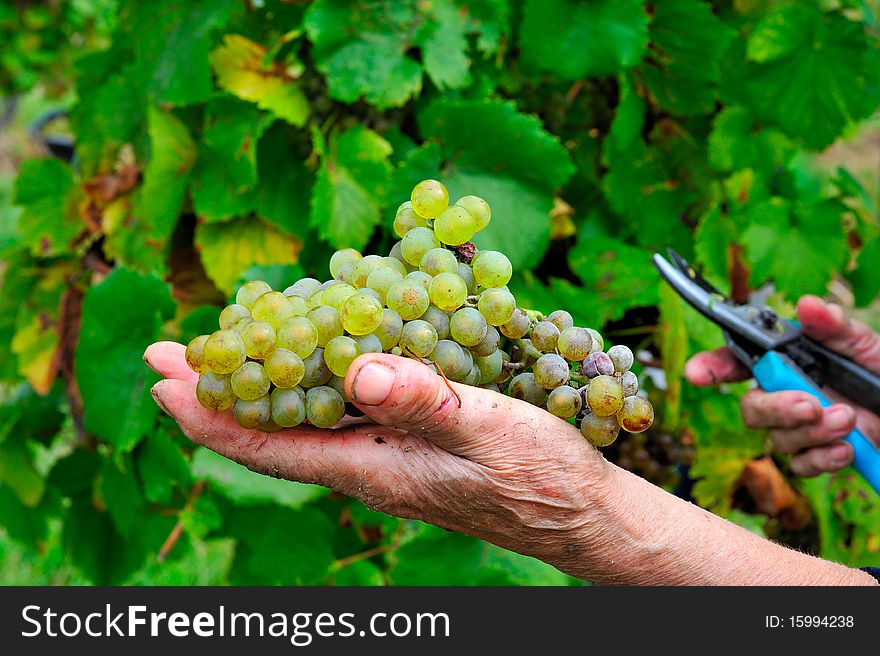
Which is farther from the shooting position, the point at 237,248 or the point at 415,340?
the point at 237,248

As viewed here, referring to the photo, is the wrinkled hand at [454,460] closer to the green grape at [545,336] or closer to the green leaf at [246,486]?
the green grape at [545,336]

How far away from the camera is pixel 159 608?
892 mm

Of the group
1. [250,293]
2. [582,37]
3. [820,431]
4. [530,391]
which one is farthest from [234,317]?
[820,431]

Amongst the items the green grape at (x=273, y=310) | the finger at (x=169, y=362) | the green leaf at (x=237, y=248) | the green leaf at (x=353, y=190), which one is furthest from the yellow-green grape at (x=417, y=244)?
the green leaf at (x=237, y=248)

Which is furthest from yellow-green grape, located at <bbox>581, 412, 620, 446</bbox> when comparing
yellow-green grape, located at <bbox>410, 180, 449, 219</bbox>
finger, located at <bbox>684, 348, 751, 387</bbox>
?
finger, located at <bbox>684, 348, 751, 387</bbox>

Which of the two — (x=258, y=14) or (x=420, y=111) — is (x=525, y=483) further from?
(x=258, y=14)

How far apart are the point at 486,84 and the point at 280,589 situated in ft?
2.35

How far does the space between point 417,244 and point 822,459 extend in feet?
2.61

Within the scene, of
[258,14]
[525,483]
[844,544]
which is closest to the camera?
[525,483]

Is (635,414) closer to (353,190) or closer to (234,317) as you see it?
(234,317)

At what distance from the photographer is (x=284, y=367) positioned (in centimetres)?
62

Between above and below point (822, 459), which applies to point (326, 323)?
above

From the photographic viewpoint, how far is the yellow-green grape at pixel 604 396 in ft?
2.13

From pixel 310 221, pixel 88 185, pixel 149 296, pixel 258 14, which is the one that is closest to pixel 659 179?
pixel 310 221
